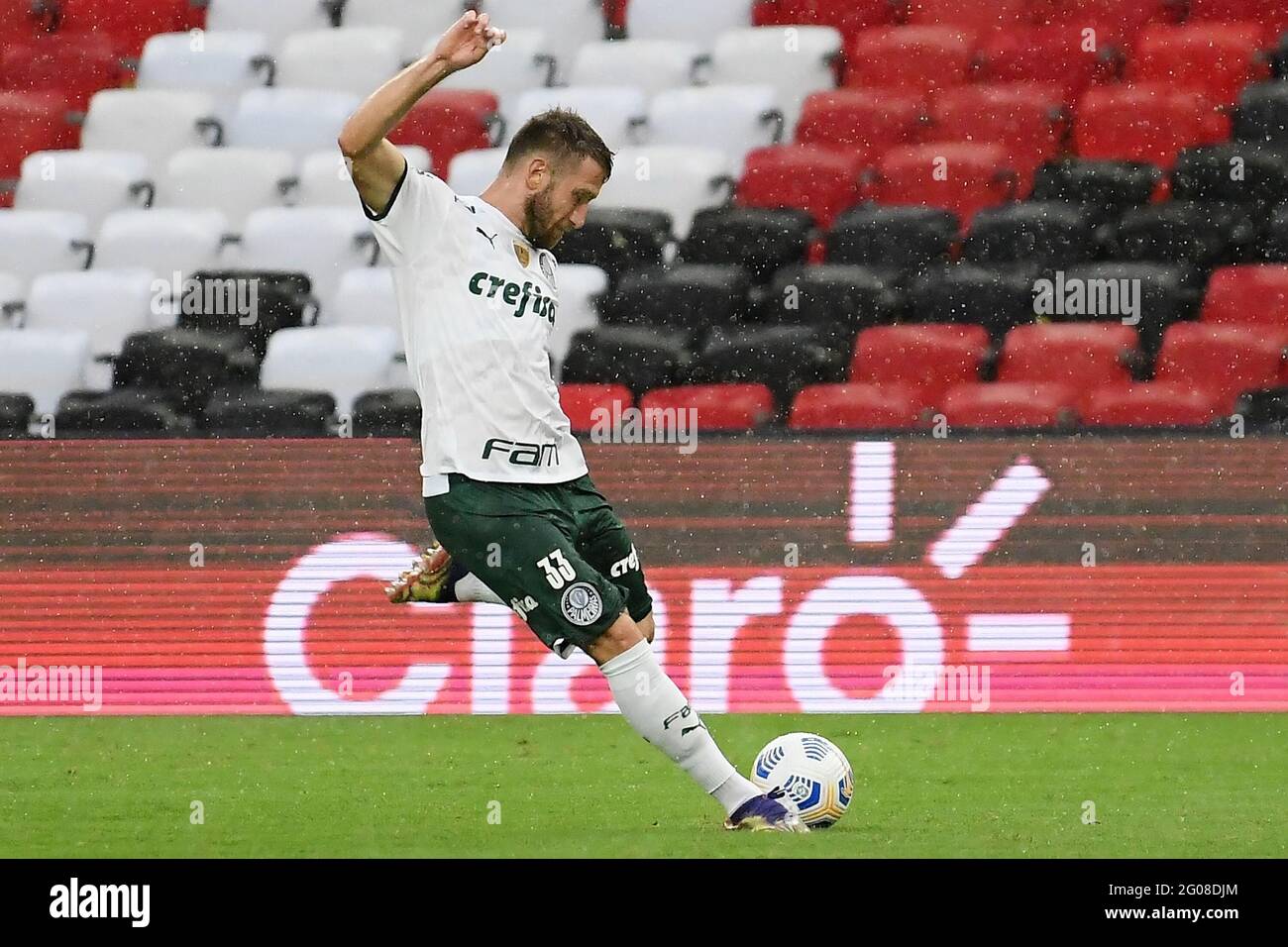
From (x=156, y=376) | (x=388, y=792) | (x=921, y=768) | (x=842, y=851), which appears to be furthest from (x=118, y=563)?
(x=842, y=851)

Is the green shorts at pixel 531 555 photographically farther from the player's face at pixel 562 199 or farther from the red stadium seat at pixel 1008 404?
the red stadium seat at pixel 1008 404

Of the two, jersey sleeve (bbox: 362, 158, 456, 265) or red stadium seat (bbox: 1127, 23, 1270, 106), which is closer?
jersey sleeve (bbox: 362, 158, 456, 265)

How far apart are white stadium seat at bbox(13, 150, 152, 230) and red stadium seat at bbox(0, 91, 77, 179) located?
1.42ft

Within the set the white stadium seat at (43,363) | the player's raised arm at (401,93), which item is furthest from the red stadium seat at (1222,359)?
the white stadium seat at (43,363)

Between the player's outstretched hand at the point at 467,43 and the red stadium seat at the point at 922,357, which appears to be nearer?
the player's outstretched hand at the point at 467,43

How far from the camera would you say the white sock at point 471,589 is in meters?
6.13

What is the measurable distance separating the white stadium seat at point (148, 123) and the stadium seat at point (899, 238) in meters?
4.36

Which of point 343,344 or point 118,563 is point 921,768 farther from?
point 343,344

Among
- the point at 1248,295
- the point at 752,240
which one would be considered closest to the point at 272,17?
the point at 752,240

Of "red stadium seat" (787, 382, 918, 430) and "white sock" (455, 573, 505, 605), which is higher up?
"red stadium seat" (787, 382, 918, 430)

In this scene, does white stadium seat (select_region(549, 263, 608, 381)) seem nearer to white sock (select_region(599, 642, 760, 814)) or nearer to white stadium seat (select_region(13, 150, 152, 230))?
white stadium seat (select_region(13, 150, 152, 230))

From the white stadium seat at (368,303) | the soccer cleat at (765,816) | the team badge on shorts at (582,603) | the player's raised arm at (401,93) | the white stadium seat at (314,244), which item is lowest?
the soccer cleat at (765,816)

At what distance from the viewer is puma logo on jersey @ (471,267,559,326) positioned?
18.8 feet

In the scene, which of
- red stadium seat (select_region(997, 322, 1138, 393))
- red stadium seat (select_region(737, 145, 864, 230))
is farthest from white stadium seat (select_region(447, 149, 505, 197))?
red stadium seat (select_region(997, 322, 1138, 393))
